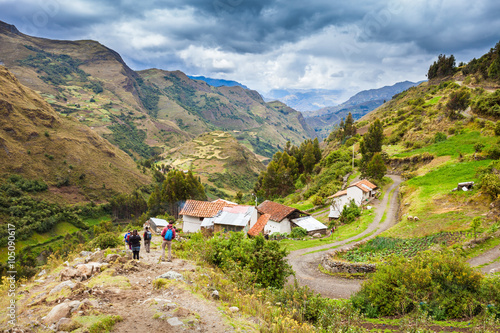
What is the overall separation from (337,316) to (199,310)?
4.22 meters

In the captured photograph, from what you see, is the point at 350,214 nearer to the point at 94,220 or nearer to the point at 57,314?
the point at 57,314

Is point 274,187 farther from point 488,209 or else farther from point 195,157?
point 195,157

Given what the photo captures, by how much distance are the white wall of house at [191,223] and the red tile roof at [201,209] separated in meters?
0.77

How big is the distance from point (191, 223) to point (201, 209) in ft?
8.36

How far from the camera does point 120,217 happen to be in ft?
311

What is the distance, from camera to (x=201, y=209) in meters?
38.7

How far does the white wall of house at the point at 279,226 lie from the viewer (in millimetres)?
33819

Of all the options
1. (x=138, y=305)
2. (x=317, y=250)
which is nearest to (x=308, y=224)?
(x=317, y=250)

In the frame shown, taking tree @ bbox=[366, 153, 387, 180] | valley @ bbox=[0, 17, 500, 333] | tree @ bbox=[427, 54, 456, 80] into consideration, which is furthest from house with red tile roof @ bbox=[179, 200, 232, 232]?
tree @ bbox=[427, 54, 456, 80]

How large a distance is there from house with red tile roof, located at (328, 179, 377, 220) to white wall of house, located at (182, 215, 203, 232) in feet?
65.3

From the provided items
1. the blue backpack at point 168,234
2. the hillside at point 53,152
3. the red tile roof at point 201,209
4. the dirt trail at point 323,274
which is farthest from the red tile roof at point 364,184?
the hillside at point 53,152

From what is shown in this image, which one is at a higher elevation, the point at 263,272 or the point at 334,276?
the point at 263,272

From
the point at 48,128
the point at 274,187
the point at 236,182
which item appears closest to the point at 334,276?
the point at 274,187

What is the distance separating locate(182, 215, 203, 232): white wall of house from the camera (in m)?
38.0
